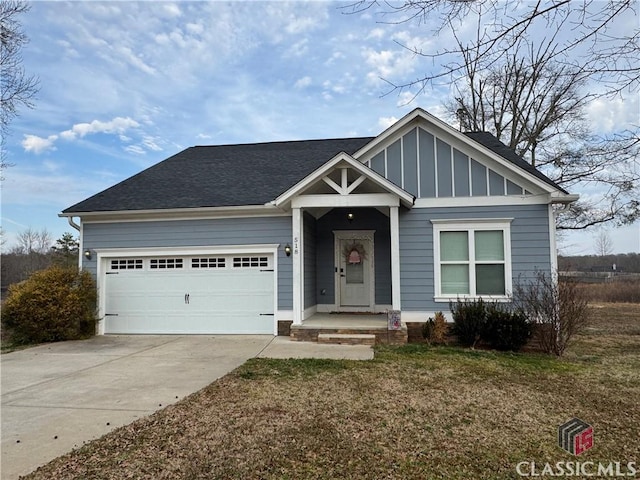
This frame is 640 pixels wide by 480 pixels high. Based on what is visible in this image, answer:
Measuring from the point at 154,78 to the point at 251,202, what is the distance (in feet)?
19.4

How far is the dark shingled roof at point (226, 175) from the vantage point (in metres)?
10.1

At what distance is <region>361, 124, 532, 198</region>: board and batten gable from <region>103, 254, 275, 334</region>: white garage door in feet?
12.0

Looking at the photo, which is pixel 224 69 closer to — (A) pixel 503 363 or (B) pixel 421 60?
(B) pixel 421 60

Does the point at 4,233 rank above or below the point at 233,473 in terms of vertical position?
above

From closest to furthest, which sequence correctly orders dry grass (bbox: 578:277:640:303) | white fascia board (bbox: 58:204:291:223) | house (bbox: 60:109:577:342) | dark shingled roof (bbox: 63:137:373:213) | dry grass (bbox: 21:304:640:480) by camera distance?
dry grass (bbox: 21:304:640:480) < house (bbox: 60:109:577:342) < white fascia board (bbox: 58:204:291:223) < dark shingled roof (bbox: 63:137:373:213) < dry grass (bbox: 578:277:640:303)

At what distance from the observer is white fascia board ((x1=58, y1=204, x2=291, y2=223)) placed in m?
9.67

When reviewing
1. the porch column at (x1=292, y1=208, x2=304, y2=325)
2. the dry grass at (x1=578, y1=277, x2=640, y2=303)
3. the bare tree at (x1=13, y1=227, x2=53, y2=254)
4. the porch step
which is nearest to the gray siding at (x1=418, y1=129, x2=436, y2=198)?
the porch column at (x1=292, y1=208, x2=304, y2=325)

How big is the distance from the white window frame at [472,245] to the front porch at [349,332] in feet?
4.36

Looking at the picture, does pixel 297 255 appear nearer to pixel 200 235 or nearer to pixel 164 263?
pixel 200 235

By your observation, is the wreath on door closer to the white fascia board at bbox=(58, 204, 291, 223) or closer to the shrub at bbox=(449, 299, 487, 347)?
the white fascia board at bbox=(58, 204, 291, 223)

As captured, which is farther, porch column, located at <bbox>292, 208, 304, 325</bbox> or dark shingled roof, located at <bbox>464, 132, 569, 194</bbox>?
porch column, located at <bbox>292, 208, 304, 325</bbox>

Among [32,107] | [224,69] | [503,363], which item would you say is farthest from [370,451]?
[32,107]

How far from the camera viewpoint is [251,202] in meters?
9.73

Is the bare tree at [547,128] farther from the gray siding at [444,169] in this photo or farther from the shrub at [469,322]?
the shrub at [469,322]
